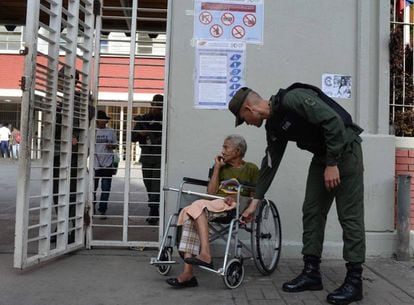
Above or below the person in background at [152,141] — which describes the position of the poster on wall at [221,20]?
above

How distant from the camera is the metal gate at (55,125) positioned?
4.49m

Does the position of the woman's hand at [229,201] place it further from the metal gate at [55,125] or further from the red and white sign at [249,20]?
the red and white sign at [249,20]

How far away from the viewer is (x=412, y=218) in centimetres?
570

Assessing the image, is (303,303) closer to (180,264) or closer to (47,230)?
(180,264)

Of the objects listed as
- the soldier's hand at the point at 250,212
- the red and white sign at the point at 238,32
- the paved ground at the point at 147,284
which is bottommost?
the paved ground at the point at 147,284

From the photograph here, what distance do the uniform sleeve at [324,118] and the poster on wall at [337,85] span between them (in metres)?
1.83

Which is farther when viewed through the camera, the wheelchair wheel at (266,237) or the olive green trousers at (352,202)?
the wheelchair wheel at (266,237)

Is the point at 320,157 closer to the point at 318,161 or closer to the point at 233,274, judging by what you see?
the point at 318,161

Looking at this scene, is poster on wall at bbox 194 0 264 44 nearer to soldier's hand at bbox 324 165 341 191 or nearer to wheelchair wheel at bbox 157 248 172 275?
soldier's hand at bbox 324 165 341 191

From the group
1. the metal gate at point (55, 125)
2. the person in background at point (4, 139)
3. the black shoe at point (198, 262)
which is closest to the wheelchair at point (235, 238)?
A: the black shoe at point (198, 262)

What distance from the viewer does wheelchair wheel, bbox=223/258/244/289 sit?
430 cm

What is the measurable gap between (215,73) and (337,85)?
140cm

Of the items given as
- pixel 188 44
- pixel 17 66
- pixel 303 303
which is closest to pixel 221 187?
pixel 303 303

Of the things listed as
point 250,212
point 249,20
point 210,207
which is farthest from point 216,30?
point 250,212
